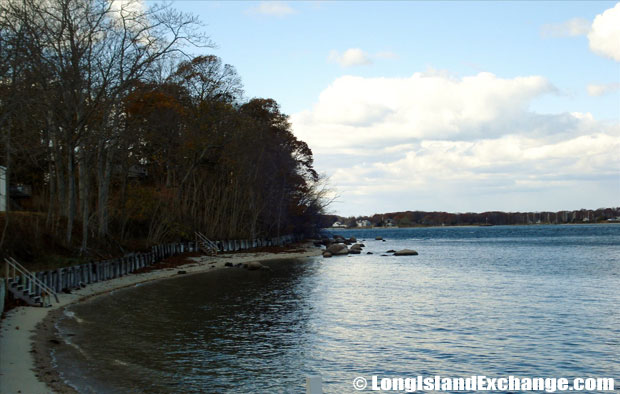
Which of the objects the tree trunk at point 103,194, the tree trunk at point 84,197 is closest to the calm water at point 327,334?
the tree trunk at point 84,197

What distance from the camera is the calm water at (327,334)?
14.8 m

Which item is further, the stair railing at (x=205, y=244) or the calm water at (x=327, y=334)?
the stair railing at (x=205, y=244)

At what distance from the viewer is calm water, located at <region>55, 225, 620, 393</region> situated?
14.8 meters

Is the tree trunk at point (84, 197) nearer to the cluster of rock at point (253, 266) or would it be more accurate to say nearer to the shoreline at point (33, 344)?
the shoreline at point (33, 344)

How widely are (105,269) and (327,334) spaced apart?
1838 cm

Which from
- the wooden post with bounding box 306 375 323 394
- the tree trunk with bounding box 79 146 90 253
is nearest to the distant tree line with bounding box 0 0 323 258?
the tree trunk with bounding box 79 146 90 253

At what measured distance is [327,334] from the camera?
20.4 m

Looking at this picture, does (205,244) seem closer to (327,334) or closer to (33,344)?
(327,334)

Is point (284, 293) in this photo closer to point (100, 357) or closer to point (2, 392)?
point (100, 357)

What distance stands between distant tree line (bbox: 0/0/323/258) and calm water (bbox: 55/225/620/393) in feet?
26.3

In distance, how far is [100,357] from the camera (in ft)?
51.5

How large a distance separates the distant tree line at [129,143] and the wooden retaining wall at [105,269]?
1430mm

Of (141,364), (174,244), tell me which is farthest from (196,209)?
(141,364)

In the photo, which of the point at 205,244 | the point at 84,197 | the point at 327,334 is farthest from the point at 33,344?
the point at 205,244
